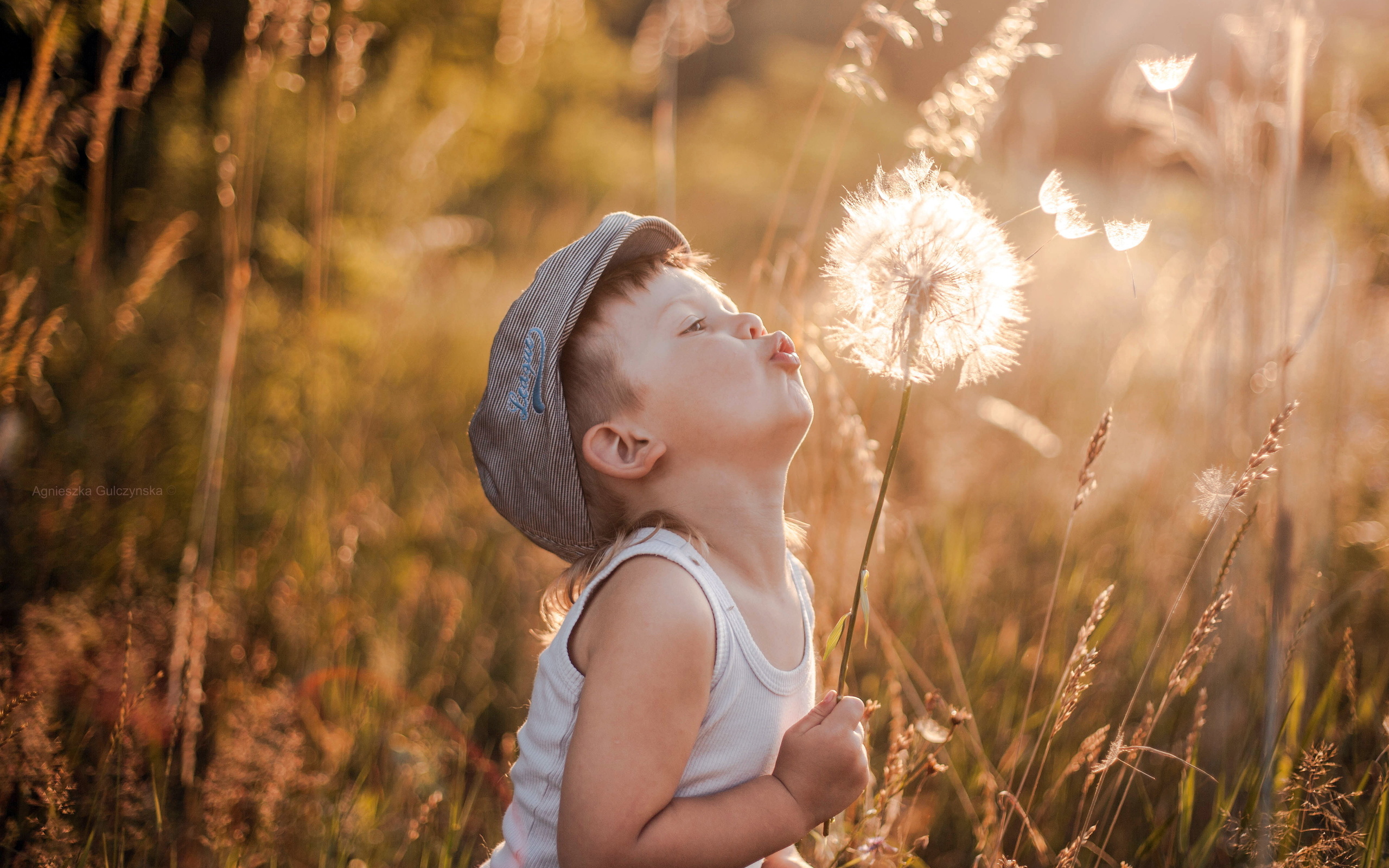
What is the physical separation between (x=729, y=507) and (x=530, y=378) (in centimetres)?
40

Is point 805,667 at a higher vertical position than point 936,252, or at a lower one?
lower

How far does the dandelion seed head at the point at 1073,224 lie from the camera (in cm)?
113

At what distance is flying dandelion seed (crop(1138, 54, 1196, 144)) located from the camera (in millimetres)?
1132

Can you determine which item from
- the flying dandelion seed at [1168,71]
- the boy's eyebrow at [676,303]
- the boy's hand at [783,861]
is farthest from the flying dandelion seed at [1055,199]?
the boy's hand at [783,861]

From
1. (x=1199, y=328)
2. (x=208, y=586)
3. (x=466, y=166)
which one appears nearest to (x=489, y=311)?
(x=466, y=166)

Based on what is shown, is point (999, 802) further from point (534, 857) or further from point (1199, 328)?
point (1199, 328)

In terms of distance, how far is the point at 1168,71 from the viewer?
1141 mm

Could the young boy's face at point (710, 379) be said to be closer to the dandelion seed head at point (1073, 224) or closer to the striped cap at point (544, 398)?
the striped cap at point (544, 398)

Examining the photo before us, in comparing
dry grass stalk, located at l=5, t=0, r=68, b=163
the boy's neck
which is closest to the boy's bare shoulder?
the boy's neck

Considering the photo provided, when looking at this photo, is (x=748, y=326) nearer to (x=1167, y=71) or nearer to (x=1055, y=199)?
(x=1055, y=199)

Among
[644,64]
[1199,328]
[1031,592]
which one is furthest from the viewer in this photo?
[644,64]

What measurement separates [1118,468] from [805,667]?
270 cm

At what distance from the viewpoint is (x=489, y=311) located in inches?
220

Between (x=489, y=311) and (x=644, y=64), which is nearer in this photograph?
(x=644, y=64)
